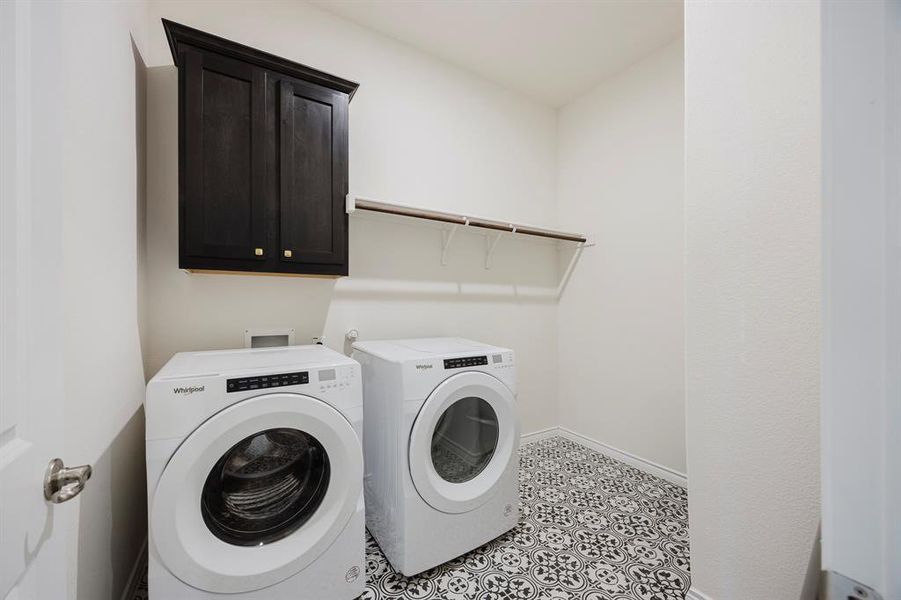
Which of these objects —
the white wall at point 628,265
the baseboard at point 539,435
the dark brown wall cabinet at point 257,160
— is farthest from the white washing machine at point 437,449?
the white wall at point 628,265

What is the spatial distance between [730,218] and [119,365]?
7.16ft

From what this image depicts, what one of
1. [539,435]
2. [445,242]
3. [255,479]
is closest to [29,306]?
[255,479]

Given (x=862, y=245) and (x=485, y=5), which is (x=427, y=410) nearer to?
(x=862, y=245)

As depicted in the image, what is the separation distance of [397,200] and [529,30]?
1327 millimetres

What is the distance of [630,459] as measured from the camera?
252 cm

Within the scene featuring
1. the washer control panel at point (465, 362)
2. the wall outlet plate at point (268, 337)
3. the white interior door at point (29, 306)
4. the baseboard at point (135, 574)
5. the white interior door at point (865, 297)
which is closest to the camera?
the white interior door at point (865, 297)

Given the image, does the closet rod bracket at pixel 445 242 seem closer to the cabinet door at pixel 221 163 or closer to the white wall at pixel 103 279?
the cabinet door at pixel 221 163

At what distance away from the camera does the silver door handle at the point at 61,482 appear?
575 millimetres

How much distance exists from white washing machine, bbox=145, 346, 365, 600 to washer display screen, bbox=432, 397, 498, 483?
433 mm

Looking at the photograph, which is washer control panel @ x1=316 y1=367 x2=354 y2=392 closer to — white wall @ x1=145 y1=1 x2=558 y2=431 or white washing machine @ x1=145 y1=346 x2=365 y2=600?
white washing machine @ x1=145 y1=346 x2=365 y2=600

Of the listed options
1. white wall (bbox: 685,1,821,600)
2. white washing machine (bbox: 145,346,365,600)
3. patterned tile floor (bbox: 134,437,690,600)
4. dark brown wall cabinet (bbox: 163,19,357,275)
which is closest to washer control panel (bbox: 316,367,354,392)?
white washing machine (bbox: 145,346,365,600)

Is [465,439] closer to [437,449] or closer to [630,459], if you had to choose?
[437,449]

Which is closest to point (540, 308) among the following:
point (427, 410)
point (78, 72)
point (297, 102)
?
point (427, 410)

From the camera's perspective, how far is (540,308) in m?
3.00
